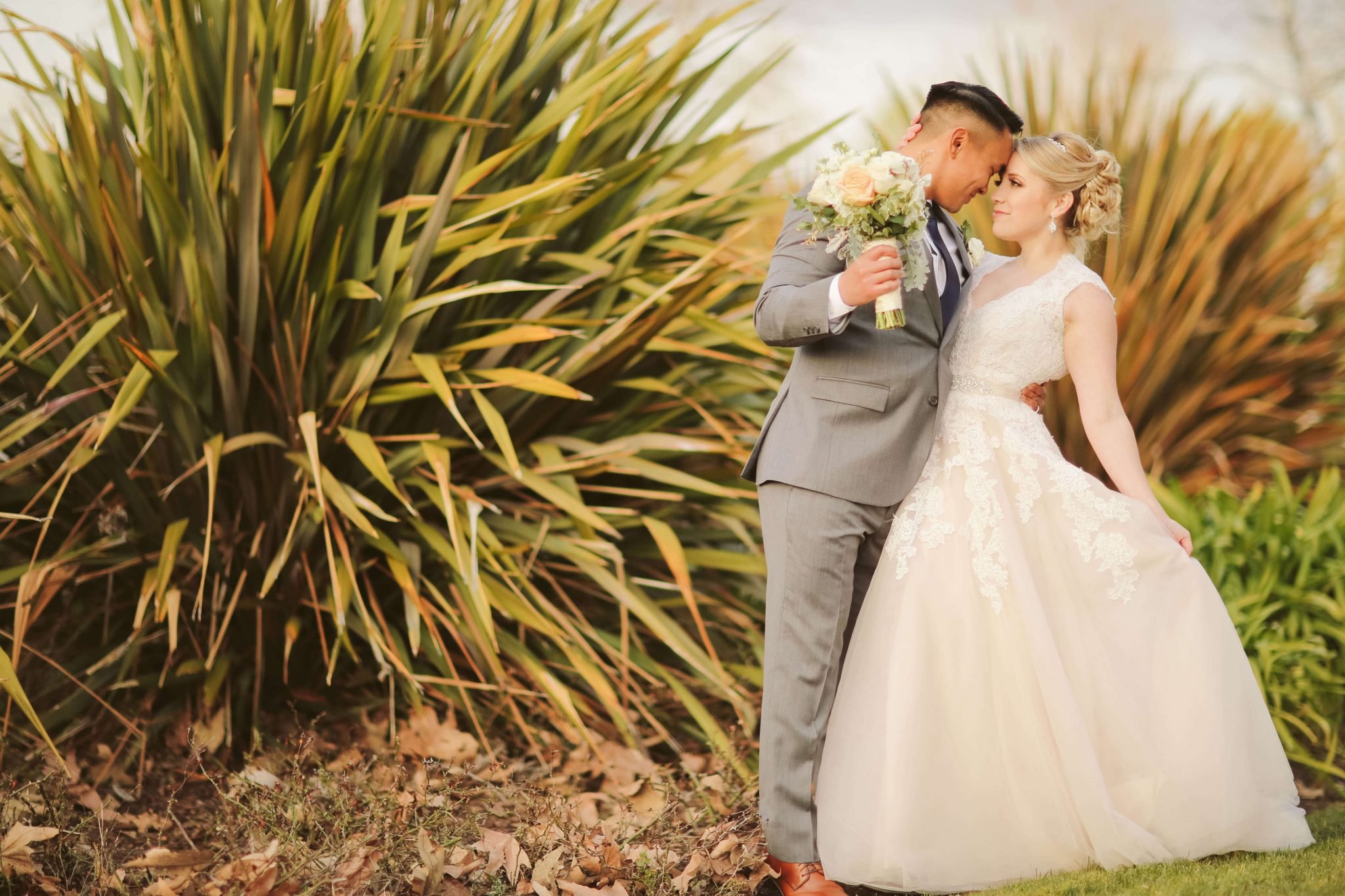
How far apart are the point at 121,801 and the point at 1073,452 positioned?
3709 mm

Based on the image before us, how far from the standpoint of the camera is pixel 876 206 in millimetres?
2285

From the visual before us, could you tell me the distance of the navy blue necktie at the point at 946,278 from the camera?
8.95 feet

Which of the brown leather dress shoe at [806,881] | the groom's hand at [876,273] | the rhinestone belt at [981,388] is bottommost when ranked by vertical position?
the brown leather dress shoe at [806,881]

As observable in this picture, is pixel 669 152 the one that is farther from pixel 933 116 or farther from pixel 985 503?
pixel 985 503

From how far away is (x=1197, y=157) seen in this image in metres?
4.94

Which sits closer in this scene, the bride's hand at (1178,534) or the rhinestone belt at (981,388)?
the bride's hand at (1178,534)

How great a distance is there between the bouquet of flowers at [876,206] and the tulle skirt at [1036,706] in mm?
525

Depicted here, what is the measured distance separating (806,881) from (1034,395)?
1361mm

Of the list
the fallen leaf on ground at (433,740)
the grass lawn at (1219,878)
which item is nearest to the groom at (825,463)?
the grass lawn at (1219,878)

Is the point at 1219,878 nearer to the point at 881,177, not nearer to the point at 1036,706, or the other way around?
the point at 1036,706

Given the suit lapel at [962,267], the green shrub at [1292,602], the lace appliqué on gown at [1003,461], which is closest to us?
the lace appliqué on gown at [1003,461]

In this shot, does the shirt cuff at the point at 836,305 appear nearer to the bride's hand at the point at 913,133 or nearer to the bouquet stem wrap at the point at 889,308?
the bouquet stem wrap at the point at 889,308

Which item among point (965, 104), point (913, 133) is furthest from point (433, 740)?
point (965, 104)

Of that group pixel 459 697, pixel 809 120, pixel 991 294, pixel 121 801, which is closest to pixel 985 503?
pixel 991 294
